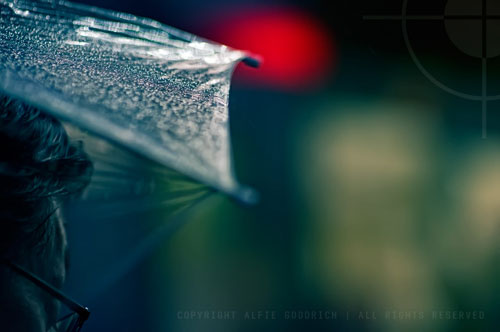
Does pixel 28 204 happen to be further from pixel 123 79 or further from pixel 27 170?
pixel 123 79

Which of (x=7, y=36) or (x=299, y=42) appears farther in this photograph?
(x=299, y=42)

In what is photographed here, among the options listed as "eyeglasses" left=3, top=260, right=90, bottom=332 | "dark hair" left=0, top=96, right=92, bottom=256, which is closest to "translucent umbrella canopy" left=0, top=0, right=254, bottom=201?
"dark hair" left=0, top=96, right=92, bottom=256

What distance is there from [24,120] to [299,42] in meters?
1.03

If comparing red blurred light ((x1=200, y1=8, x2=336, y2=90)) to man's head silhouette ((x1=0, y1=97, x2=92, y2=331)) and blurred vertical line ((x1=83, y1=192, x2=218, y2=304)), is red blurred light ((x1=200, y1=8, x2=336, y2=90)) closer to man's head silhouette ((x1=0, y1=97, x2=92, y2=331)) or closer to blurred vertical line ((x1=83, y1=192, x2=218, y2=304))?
blurred vertical line ((x1=83, y1=192, x2=218, y2=304))

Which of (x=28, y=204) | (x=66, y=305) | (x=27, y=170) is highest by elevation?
(x=27, y=170)

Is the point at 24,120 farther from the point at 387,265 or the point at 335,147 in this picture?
the point at 387,265

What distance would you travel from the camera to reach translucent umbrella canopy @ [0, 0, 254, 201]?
1.17 metres

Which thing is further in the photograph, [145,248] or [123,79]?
[145,248]

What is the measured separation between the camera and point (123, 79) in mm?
1300

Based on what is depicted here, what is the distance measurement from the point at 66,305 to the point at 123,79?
0.79 metres

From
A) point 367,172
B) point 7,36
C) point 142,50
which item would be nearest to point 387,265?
point 367,172

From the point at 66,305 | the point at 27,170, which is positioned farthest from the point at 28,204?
the point at 66,305

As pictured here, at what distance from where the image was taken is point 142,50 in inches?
49.6

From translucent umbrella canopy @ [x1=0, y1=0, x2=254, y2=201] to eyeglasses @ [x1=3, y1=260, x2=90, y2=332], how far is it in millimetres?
482
